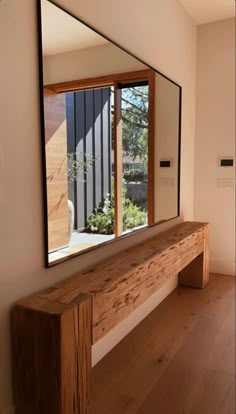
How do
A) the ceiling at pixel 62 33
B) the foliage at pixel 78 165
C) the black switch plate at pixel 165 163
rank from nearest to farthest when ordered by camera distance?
the ceiling at pixel 62 33 < the foliage at pixel 78 165 < the black switch plate at pixel 165 163

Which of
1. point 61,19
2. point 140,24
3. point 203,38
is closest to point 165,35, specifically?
point 140,24

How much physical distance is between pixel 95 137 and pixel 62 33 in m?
0.56

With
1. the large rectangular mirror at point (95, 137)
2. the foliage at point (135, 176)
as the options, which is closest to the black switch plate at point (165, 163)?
the large rectangular mirror at point (95, 137)

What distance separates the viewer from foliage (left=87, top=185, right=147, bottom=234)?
1.93 metres

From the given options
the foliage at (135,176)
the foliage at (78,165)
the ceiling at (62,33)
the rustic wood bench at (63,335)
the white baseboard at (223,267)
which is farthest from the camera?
the white baseboard at (223,267)

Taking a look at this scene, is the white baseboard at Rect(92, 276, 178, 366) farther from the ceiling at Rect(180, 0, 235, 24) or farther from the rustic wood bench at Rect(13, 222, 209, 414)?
the ceiling at Rect(180, 0, 235, 24)

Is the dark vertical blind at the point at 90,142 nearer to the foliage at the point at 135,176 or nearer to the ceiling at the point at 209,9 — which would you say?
the foliage at the point at 135,176

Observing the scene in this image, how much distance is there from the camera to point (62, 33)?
1575 millimetres

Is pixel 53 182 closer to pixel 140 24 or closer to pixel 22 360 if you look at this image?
pixel 22 360

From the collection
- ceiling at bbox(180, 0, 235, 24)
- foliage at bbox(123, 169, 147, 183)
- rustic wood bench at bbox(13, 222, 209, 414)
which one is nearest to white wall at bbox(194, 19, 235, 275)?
ceiling at bbox(180, 0, 235, 24)

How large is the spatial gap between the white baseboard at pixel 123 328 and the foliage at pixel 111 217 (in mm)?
658

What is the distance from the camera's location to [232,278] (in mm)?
3562

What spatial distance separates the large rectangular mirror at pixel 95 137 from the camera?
153cm

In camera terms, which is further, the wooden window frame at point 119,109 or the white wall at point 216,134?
the white wall at point 216,134
